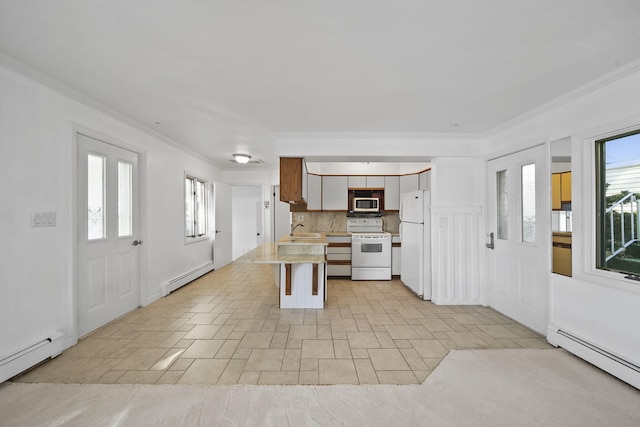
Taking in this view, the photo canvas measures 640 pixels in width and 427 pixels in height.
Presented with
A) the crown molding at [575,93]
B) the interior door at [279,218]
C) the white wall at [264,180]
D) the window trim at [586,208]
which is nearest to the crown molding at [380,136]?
the crown molding at [575,93]

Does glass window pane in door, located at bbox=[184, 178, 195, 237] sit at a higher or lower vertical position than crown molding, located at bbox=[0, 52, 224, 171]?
lower

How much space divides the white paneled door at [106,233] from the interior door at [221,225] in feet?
7.21

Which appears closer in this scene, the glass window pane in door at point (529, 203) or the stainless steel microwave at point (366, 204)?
the glass window pane in door at point (529, 203)

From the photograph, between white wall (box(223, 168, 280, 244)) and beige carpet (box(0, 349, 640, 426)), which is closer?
beige carpet (box(0, 349, 640, 426))

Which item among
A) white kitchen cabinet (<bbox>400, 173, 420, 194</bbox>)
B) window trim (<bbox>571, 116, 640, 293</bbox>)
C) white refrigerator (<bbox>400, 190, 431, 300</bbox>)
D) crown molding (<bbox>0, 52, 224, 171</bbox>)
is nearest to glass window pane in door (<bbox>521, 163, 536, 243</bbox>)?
window trim (<bbox>571, 116, 640, 293</bbox>)

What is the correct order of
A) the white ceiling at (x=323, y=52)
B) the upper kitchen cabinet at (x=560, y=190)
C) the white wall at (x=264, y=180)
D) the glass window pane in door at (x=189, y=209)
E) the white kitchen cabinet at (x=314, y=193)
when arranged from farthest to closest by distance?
the white wall at (x=264, y=180), the white kitchen cabinet at (x=314, y=193), the glass window pane in door at (x=189, y=209), the upper kitchen cabinet at (x=560, y=190), the white ceiling at (x=323, y=52)

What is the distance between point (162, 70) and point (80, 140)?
132 centimetres

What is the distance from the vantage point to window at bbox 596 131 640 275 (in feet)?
6.67

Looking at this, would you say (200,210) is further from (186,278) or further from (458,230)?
(458,230)

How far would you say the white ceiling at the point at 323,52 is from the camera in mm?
1452

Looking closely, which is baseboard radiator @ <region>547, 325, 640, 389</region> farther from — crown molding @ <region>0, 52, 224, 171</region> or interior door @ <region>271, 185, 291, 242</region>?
interior door @ <region>271, 185, 291, 242</region>

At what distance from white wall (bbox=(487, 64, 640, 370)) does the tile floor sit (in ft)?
1.61

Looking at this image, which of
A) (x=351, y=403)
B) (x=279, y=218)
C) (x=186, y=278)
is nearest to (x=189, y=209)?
(x=186, y=278)

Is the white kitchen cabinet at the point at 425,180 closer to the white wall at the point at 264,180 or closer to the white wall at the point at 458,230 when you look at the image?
the white wall at the point at 458,230
